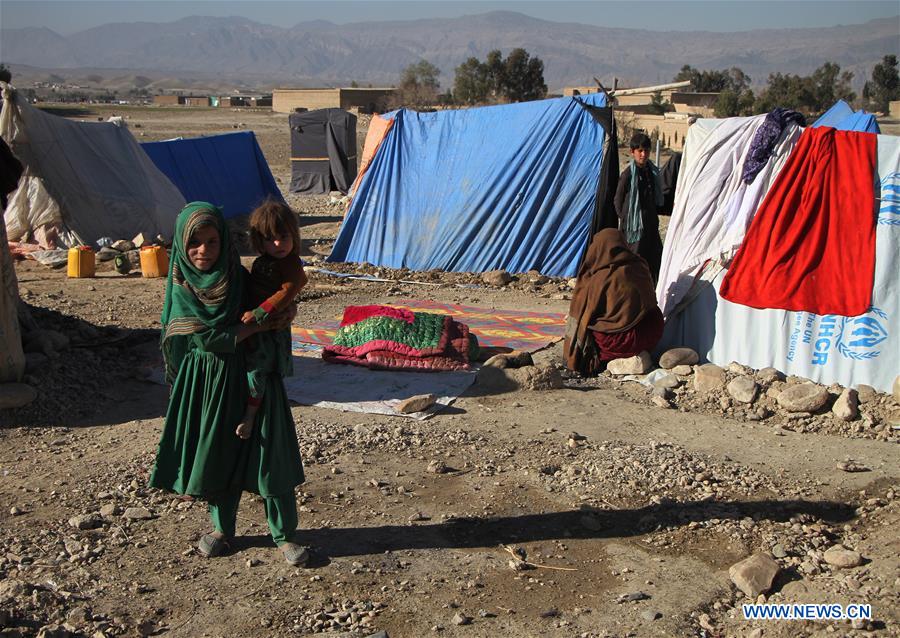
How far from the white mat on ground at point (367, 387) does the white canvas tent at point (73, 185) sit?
616 cm

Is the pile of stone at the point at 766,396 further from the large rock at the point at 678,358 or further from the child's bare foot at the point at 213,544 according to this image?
the child's bare foot at the point at 213,544

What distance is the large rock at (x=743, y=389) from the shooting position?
5668 millimetres

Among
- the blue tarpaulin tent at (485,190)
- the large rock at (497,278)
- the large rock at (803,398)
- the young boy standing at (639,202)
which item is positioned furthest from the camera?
the blue tarpaulin tent at (485,190)

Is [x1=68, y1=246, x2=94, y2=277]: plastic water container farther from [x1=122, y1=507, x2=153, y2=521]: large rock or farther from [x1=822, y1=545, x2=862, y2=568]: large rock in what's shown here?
[x1=822, y1=545, x2=862, y2=568]: large rock

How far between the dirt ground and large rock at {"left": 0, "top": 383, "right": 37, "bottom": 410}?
58 millimetres

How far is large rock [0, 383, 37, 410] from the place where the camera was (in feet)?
17.3

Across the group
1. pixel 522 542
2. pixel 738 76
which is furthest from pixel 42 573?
pixel 738 76

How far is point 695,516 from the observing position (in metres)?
4.13

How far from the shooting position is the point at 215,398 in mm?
3488

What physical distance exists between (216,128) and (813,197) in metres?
32.7

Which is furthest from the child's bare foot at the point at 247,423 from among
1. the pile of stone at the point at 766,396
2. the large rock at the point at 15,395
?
the pile of stone at the point at 766,396

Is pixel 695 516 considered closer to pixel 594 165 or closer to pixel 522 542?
pixel 522 542

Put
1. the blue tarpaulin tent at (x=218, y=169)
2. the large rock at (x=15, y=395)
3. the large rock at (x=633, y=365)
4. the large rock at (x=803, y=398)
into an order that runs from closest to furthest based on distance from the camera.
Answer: the large rock at (x=15, y=395), the large rock at (x=803, y=398), the large rock at (x=633, y=365), the blue tarpaulin tent at (x=218, y=169)

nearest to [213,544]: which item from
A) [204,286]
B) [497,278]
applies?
[204,286]
